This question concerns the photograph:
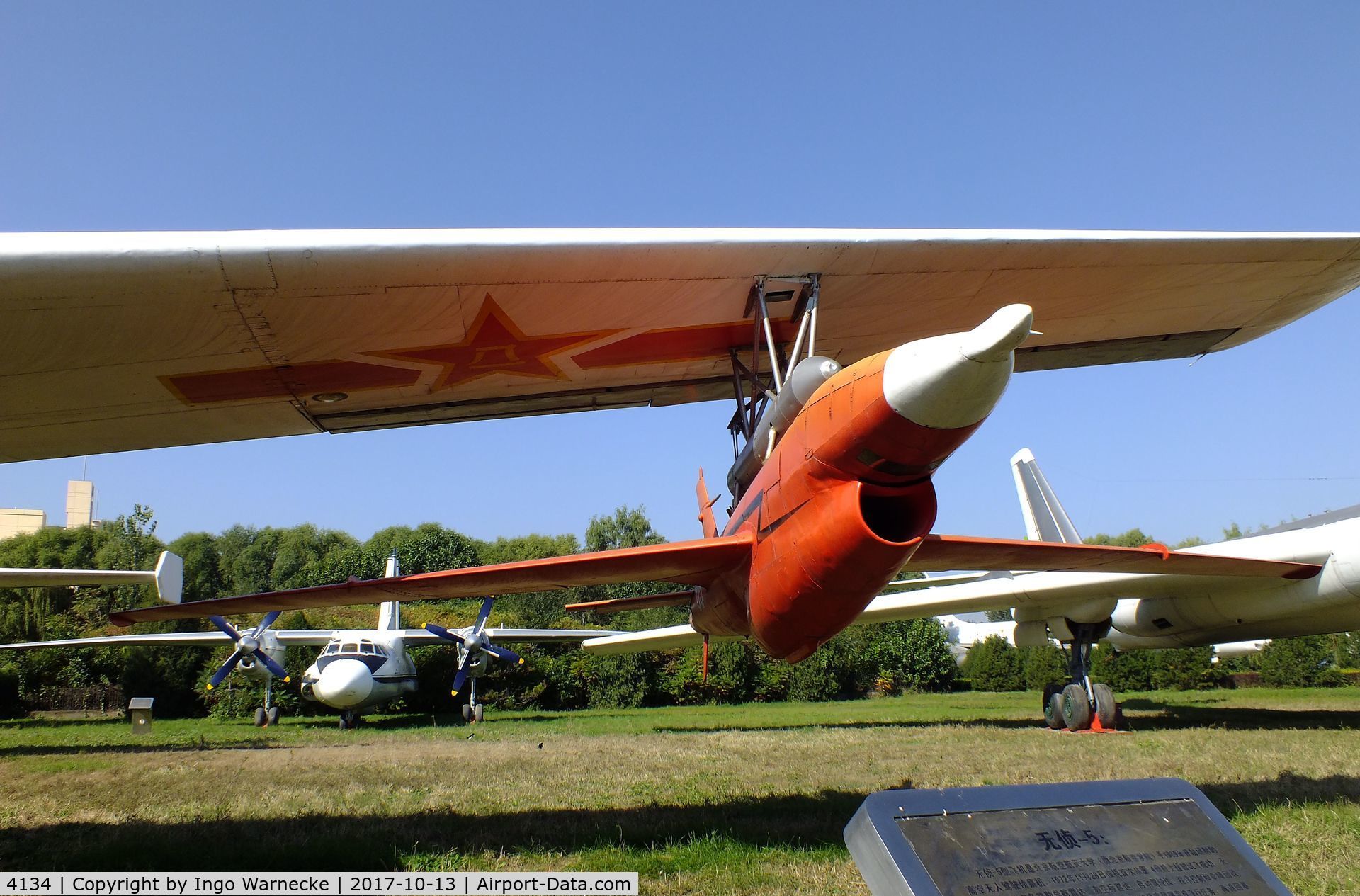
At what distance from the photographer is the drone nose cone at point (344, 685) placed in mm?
18953

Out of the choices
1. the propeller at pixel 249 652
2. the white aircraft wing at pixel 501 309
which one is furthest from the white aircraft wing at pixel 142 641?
the white aircraft wing at pixel 501 309

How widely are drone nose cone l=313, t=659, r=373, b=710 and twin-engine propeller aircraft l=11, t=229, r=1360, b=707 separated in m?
14.2

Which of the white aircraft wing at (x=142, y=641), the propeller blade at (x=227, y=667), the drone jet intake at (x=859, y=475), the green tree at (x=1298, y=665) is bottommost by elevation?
the green tree at (x=1298, y=665)

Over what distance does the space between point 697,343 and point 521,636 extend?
17.6 metres

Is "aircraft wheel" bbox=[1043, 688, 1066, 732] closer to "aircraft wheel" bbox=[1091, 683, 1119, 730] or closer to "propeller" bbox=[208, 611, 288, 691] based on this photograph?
"aircraft wheel" bbox=[1091, 683, 1119, 730]

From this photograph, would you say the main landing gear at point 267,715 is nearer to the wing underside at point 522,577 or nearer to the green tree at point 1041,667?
the wing underside at point 522,577

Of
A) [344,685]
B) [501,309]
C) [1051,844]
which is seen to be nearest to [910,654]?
[344,685]

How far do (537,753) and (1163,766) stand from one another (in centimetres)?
791

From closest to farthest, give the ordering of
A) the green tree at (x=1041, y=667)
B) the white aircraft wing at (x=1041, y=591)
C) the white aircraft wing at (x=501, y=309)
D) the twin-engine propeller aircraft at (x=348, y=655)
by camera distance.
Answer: the white aircraft wing at (x=501, y=309) → the white aircraft wing at (x=1041, y=591) → the twin-engine propeller aircraft at (x=348, y=655) → the green tree at (x=1041, y=667)

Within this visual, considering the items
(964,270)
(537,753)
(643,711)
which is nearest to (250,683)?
(643,711)

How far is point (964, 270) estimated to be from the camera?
513 cm

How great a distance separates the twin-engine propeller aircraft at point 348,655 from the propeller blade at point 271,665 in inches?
0.8

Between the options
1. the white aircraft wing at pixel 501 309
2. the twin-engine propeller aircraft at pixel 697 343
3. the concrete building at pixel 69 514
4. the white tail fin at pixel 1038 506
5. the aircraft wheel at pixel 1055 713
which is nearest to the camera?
the twin-engine propeller aircraft at pixel 697 343

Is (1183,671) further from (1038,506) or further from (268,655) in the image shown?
(268,655)
